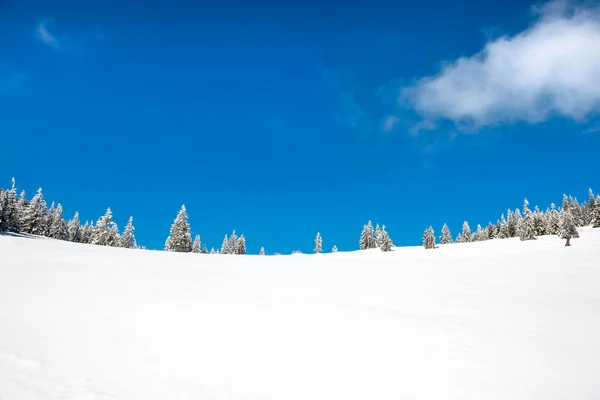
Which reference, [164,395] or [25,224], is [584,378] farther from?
[25,224]

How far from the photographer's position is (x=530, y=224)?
7438 centimetres

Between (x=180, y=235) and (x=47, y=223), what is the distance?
4402 cm

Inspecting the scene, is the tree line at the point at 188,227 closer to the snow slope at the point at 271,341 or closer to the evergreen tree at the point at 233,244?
the evergreen tree at the point at 233,244

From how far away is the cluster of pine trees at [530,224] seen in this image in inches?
2975

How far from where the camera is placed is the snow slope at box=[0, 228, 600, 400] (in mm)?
6250

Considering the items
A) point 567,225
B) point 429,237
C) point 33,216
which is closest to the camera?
point 567,225

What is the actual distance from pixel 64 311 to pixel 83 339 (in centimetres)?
256

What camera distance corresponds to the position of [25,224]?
71.7 metres

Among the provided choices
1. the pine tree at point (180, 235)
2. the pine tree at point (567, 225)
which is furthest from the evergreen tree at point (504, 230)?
the pine tree at point (180, 235)

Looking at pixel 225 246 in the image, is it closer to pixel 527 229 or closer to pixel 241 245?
pixel 241 245

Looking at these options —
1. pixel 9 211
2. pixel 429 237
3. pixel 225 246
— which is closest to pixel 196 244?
pixel 225 246

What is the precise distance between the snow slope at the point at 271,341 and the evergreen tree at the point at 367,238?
84.4 meters

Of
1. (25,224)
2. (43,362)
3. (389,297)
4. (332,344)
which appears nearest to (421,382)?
(332,344)

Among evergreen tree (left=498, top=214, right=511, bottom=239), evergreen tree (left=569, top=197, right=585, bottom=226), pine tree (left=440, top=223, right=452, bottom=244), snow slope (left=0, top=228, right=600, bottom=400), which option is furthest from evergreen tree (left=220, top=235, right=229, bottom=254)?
evergreen tree (left=569, top=197, right=585, bottom=226)
